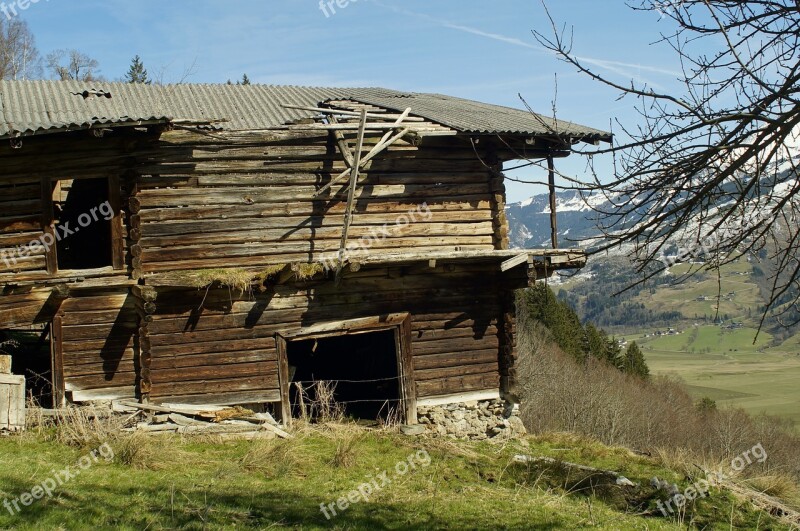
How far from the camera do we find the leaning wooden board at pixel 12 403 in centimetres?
1207

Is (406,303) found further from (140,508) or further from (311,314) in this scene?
(140,508)

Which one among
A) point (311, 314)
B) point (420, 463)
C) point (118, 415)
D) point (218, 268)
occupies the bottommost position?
point (420, 463)

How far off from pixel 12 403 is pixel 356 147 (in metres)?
7.03

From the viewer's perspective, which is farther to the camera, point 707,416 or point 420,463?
point 707,416

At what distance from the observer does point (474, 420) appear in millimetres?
15305

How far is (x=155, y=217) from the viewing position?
13.4 meters

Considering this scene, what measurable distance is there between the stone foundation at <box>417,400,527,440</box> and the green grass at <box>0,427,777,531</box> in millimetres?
1353

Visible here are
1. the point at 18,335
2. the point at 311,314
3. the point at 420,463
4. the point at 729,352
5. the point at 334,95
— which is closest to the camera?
the point at 420,463

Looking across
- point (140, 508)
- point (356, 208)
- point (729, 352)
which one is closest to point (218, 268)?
point (356, 208)

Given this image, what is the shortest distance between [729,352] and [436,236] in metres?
182

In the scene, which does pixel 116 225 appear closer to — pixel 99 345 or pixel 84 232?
pixel 99 345

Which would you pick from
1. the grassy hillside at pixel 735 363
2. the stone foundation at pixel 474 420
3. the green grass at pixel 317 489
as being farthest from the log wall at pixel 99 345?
the grassy hillside at pixel 735 363

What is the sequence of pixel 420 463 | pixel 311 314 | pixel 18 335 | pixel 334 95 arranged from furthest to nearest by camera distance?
pixel 18 335 → pixel 334 95 → pixel 311 314 → pixel 420 463

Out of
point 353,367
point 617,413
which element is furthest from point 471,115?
point 617,413
